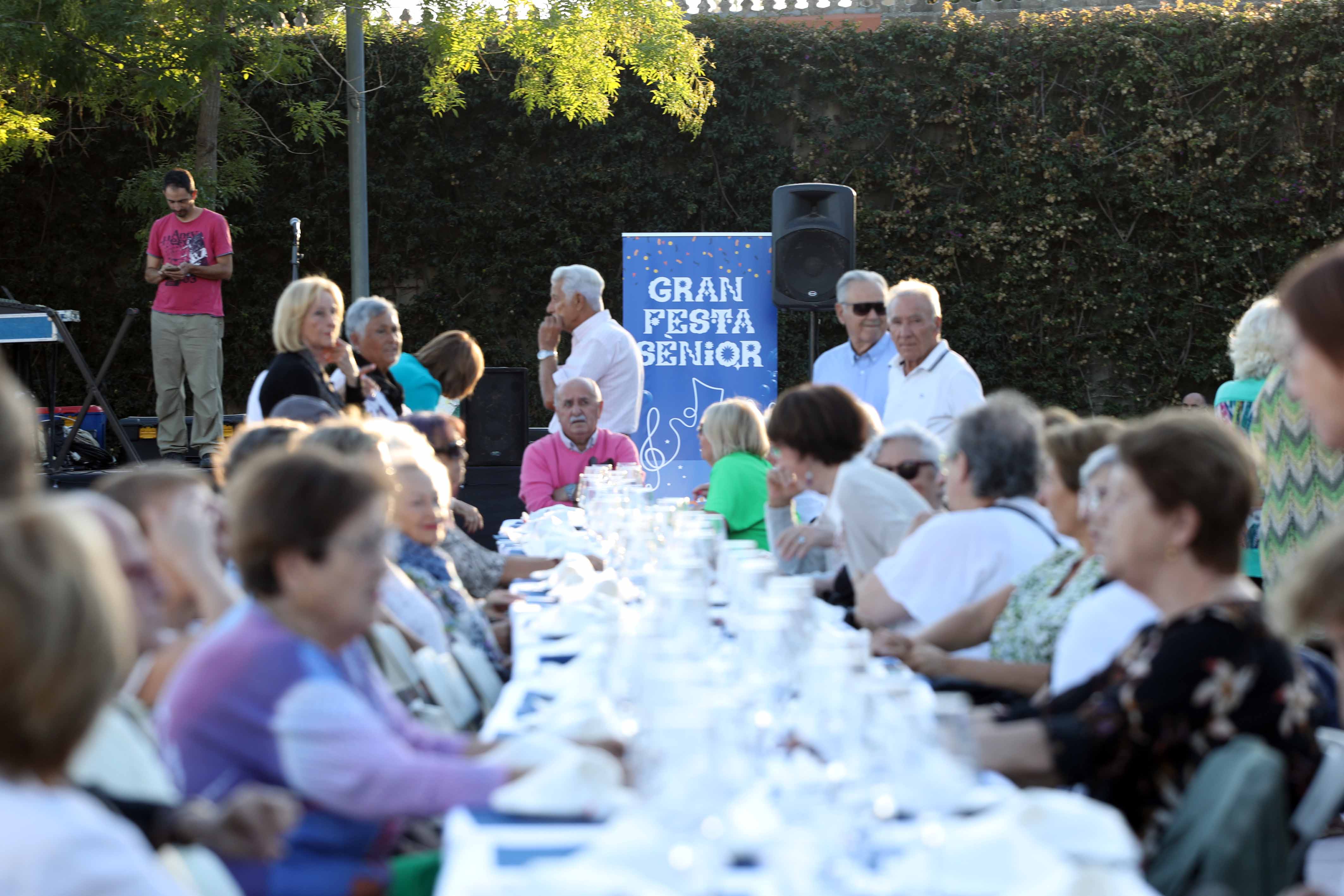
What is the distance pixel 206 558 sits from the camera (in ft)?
7.43

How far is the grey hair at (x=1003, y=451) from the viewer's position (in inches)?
122

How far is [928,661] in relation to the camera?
2770mm

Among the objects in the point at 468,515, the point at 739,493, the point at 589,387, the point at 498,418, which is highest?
the point at 589,387

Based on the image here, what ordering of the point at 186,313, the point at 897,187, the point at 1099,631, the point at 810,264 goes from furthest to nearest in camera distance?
the point at 897,187
the point at 186,313
the point at 810,264
the point at 1099,631

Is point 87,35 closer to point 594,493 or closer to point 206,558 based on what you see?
point 594,493

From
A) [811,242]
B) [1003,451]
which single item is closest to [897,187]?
[811,242]

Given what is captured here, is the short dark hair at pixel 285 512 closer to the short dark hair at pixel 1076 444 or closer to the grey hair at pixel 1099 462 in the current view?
the grey hair at pixel 1099 462

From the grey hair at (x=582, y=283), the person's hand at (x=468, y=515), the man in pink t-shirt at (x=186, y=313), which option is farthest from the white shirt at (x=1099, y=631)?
the man in pink t-shirt at (x=186, y=313)

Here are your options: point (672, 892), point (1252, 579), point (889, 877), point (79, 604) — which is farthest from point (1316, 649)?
point (79, 604)

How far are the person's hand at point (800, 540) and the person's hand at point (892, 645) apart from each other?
1130 millimetres

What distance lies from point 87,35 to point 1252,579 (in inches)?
308

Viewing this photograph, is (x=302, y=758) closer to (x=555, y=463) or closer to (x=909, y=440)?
(x=909, y=440)

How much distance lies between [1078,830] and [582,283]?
17.4 feet

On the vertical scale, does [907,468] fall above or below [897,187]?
below
